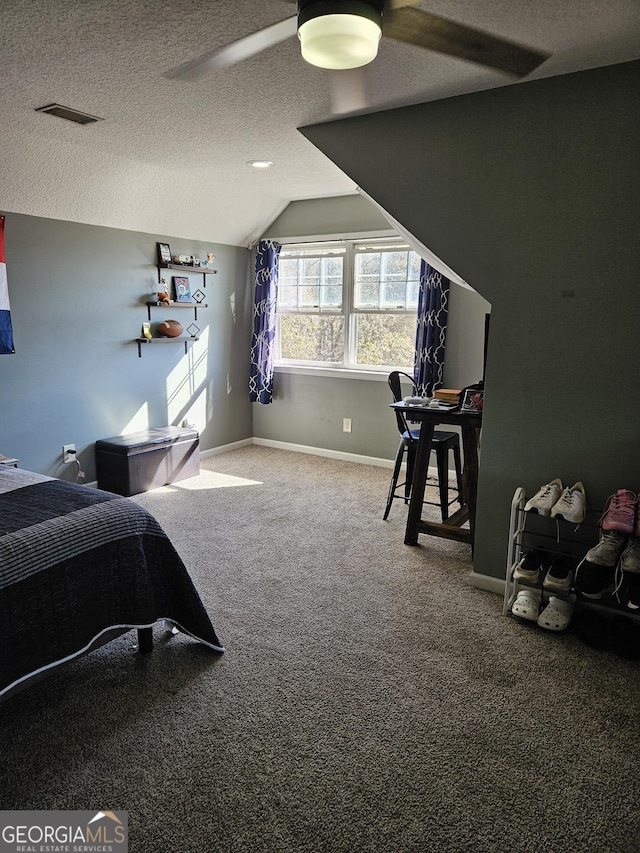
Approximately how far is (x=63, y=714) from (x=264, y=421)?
398cm

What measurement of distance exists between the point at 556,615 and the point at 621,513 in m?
0.54

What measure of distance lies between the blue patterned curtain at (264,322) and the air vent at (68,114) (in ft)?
8.10

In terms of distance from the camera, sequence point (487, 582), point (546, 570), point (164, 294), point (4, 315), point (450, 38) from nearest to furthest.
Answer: point (450, 38) → point (546, 570) → point (487, 582) → point (4, 315) → point (164, 294)

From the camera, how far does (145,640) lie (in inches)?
89.5

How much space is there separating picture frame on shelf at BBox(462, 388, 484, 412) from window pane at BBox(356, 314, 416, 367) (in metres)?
1.63

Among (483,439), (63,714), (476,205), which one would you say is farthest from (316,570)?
(476,205)

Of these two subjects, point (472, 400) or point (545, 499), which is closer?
point (545, 499)

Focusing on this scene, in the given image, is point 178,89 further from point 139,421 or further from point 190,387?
point 190,387

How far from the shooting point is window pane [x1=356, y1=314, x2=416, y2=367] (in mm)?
4859

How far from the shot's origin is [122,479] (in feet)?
13.8

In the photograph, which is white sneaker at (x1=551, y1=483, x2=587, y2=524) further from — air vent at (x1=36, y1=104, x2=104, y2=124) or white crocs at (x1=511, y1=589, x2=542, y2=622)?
air vent at (x1=36, y1=104, x2=104, y2=124)

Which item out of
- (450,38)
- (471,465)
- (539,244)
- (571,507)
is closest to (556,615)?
(571,507)

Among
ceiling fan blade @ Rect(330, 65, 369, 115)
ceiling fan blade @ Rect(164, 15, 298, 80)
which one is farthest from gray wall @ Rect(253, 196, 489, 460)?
ceiling fan blade @ Rect(164, 15, 298, 80)

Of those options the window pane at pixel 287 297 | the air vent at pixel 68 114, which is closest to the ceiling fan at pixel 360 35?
the air vent at pixel 68 114
